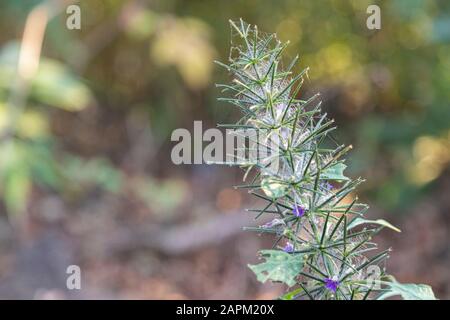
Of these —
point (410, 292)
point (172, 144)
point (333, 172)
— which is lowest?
point (410, 292)

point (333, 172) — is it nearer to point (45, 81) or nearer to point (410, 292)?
point (410, 292)

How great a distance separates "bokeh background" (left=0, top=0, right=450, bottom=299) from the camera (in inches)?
120

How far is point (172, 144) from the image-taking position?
4.06 metres

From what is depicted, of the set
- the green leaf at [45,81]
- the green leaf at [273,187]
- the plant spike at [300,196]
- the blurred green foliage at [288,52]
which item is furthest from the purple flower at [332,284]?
the blurred green foliage at [288,52]

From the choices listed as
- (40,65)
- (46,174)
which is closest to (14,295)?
(46,174)

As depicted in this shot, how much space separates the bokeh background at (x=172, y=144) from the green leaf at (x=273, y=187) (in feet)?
5.92

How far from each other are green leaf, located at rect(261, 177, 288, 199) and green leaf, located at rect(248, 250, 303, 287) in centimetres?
6

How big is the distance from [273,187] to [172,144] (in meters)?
3.36

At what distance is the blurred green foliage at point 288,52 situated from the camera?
3.14m

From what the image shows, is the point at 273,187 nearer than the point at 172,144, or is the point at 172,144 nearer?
the point at 273,187

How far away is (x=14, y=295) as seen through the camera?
287cm

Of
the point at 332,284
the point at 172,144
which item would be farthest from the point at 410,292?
the point at 172,144
